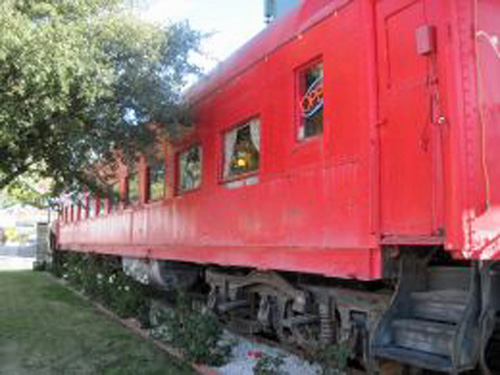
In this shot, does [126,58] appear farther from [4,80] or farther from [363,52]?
[363,52]

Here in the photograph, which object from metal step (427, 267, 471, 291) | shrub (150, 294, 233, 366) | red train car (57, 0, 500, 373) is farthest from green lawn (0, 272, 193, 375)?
metal step (427, 267, 471, 291)

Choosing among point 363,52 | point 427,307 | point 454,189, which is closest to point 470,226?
point 454,189

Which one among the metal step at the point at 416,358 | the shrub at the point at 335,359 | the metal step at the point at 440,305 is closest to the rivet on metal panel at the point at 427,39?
the metal step at the point at 440,305

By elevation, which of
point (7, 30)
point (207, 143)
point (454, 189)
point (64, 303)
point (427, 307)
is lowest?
point (64, 303)

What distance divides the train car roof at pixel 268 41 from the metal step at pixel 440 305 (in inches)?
95.7

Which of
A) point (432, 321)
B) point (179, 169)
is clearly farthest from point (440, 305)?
point (179, 169)

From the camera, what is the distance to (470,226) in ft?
12.1

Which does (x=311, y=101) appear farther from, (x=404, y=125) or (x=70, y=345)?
(x=70, y=345)

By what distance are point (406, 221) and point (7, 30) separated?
387 cm

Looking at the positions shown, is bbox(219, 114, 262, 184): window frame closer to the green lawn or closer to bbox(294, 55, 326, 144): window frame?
bbox(294, 55, 326, 144): window frame

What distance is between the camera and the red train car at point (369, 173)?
384 cm

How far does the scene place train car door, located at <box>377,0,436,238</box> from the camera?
4.01m

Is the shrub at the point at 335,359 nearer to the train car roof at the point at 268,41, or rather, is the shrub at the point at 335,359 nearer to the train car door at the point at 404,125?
the train car door at the point at 404,125

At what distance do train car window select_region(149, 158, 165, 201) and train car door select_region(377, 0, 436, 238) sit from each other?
5235mm
